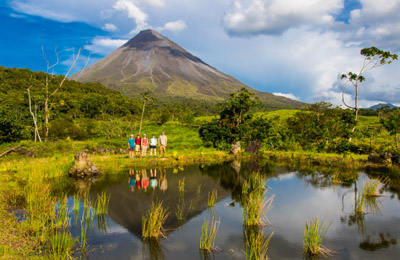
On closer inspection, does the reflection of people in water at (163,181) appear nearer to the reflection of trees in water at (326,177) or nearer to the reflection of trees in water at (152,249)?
the reflection of trees in water at (152,249)

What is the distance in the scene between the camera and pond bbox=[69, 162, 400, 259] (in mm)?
6836

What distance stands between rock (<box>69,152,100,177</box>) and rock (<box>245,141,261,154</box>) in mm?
13573

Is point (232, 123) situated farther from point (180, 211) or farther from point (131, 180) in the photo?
point (180, 211)

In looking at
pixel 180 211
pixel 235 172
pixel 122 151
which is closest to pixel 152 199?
pixel 180 211

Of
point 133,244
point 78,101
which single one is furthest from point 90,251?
point 78,101

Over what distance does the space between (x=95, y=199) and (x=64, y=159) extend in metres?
7.25

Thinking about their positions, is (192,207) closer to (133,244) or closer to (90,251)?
(133,244)

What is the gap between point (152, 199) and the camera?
10.7m

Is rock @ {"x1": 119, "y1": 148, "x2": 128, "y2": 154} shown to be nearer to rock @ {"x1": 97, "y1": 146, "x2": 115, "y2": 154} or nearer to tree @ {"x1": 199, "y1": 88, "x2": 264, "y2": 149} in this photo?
rock @ {"x1": 97, "y1": 146, "x2": 115, "y2": 154}

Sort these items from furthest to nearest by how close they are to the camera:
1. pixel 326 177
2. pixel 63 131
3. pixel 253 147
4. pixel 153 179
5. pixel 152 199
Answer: pixel 63 131 < pixel 253 147 < pixel 326 177 < pixel 153 179 < pixel 152 199

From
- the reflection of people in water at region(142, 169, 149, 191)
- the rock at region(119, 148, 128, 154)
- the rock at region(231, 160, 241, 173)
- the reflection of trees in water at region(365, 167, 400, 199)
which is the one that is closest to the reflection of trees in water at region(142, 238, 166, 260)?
the reflection of people in water at region(142, 169, 149, 191)

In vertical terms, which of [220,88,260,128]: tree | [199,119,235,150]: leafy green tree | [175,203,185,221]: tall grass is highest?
[220,88,260,128]: tree

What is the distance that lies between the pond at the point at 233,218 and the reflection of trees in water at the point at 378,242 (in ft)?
0.08

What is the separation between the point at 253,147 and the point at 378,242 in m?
16.6
